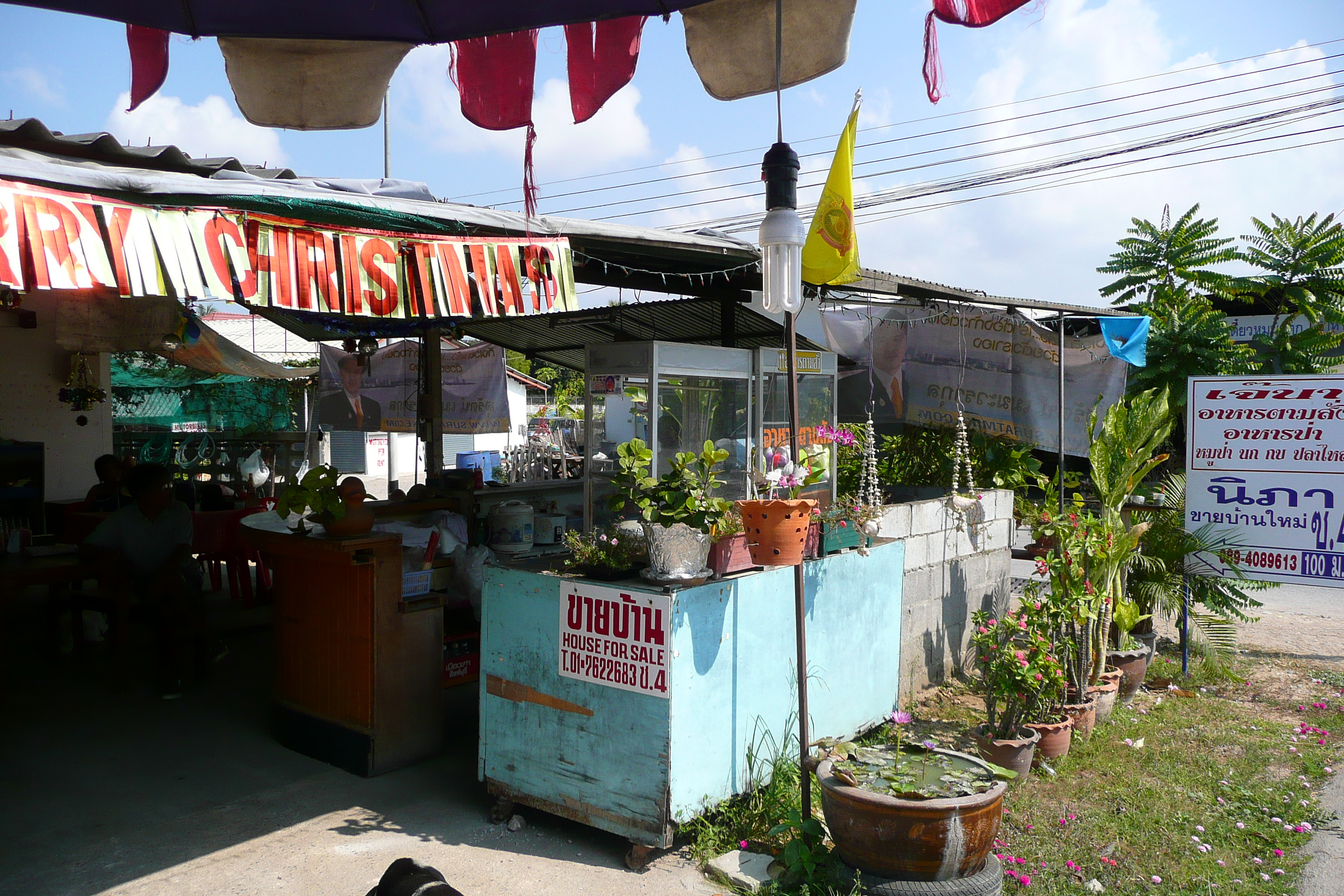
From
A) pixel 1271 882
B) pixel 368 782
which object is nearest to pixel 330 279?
pixel 368 782

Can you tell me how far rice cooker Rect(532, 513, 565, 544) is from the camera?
23.0ft

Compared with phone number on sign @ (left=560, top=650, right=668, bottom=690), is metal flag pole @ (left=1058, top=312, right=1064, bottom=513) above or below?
above

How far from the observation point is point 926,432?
27.9 ft

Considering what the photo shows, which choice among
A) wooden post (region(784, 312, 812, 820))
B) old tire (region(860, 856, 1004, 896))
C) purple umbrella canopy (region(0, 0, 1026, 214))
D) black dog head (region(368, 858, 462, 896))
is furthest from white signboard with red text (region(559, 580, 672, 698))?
purple umbrella canopy (region(0, 0, 1026, 214))

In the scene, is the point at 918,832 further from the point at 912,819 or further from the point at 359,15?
the point at 359,15

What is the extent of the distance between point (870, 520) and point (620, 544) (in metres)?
1.89

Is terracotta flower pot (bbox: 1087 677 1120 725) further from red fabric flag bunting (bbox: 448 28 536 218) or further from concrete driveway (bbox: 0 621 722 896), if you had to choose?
red fabric flag bunting (bbox: 448 28 536 218)

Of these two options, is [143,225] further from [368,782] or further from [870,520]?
[870,520]

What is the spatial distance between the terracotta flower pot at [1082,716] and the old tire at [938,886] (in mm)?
2367

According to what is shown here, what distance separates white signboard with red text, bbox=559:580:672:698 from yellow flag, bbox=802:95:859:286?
6.34 ft

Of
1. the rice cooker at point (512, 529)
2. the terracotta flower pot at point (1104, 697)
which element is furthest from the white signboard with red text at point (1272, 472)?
the rice cooker at point (512, 529)

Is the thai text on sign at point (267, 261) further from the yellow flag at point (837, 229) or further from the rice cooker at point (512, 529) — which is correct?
the rice cooker at point (512, 529)

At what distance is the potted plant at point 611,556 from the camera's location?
421 cm

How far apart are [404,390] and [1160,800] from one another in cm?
839
